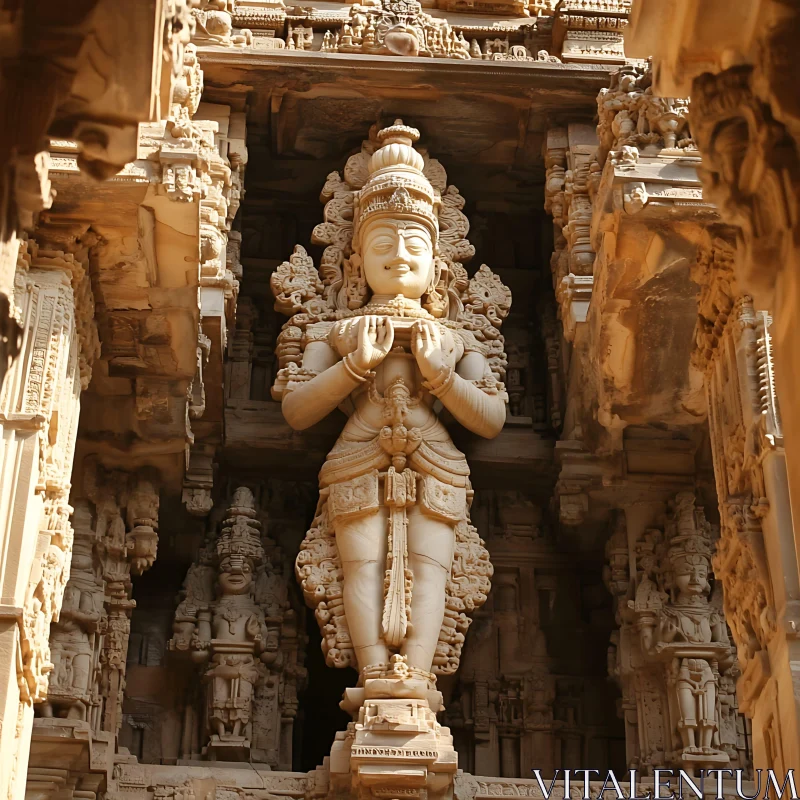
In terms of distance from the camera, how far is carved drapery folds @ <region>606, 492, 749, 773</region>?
389 inches

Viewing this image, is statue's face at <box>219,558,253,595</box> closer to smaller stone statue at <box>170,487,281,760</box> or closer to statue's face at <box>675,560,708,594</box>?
smaller stone statue at <box>170,487,281,760</box>

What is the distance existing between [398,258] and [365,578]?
98.4 inches

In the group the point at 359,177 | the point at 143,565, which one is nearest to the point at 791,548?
the point at 143,565

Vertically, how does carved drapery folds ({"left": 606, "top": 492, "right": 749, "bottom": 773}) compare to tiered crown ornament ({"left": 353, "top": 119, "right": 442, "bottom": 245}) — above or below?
below

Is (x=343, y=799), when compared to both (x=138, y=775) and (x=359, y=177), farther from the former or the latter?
(x=359, y=177)

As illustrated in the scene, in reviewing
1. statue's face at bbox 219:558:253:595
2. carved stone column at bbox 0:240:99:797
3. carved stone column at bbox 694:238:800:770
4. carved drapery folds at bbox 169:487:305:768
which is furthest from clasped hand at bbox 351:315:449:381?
carved stone column at bbox 694:238:800:770

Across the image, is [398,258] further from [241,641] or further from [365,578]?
[241,641]

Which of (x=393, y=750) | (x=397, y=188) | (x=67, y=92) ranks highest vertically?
(x=397, y=188)

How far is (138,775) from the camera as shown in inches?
369

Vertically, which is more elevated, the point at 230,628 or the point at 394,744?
the point at 230,628

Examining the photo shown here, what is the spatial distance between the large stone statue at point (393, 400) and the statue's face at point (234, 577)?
61cm

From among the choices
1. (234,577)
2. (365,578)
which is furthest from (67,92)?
(234,577)

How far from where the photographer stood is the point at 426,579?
9.80m

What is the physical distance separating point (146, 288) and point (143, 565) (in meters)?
2.43
